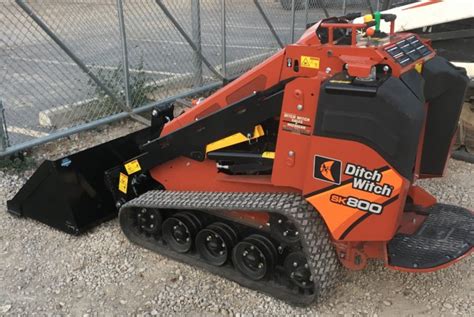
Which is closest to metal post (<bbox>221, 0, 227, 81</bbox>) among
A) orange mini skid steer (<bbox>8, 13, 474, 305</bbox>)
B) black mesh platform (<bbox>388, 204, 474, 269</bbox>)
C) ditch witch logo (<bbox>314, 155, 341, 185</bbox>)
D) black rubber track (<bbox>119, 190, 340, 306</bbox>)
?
orange mini skid steer (<bbox>8, 13, 474, 305</bbox>)

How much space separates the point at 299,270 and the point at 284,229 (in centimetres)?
29

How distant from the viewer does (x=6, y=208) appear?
4906mm

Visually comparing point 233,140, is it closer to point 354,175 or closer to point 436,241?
point 354,175

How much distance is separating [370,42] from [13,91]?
18.1 ft

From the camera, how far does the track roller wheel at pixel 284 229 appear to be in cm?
344

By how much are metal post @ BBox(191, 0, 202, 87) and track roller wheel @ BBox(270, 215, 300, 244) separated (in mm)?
4675

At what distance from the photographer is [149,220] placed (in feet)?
13.9

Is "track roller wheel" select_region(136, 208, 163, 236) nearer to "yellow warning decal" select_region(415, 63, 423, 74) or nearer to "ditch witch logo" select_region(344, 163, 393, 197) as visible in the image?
"ditch witch logo" select_region(344, 163, 393, 197)

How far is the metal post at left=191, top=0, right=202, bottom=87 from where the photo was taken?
7430 millimetres

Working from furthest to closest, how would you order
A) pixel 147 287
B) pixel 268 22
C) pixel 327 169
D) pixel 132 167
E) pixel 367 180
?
pixel 268 22 → pixel 132 167 → pixel 147 287 → pixel 327 169 → pixel 367 180

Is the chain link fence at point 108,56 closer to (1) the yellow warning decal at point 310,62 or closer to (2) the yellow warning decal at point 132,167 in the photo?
(2) the yellow warning decal at point 132,167

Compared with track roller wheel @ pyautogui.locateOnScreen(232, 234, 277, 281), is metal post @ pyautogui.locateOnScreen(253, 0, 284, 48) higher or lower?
higher

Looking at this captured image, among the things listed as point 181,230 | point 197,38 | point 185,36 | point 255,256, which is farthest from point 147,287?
point 197,38

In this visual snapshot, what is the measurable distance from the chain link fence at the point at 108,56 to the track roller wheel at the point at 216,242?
2.60m
